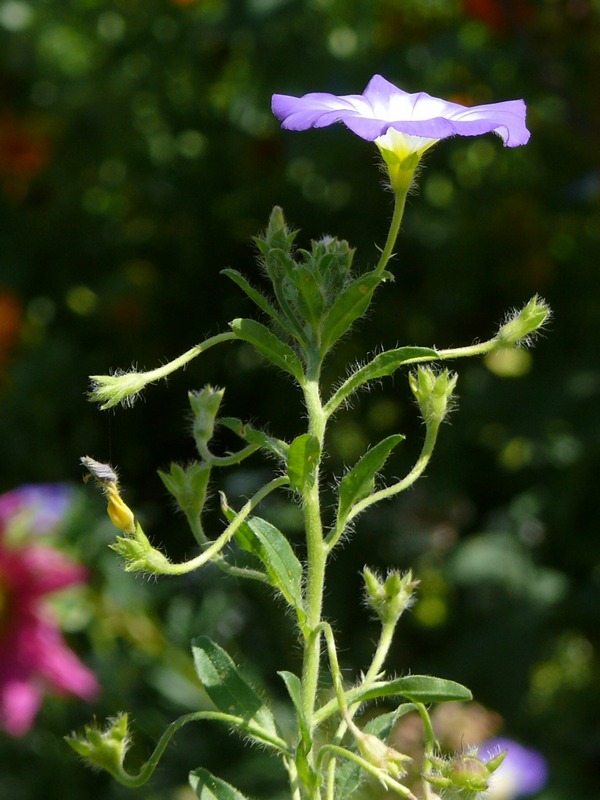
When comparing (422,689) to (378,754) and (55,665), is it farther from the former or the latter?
(55,665)

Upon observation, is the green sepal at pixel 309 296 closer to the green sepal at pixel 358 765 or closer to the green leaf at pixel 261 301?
the green leaf at pixel 261 301

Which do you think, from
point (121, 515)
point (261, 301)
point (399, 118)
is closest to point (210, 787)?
point (121, 515)

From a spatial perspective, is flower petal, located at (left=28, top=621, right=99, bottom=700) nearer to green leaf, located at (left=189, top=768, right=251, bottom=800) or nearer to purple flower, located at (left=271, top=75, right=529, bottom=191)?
green leaf, located at (left=189, top=768, right=251, bottom=800)

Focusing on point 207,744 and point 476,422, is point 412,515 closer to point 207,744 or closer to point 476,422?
point 476,422

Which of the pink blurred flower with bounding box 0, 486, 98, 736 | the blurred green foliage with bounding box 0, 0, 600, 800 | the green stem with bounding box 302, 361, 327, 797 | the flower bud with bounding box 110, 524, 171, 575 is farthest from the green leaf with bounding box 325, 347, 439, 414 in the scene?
the blurred green foliage with bounding box 0, 0, 600, 800

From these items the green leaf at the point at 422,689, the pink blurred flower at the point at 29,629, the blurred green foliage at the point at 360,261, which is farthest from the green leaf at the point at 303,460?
the blurred green foliage at the point at 360,261

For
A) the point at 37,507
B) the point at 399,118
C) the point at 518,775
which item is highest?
the point at 399,118

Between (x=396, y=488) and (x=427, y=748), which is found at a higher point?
(x=396, y=488)
